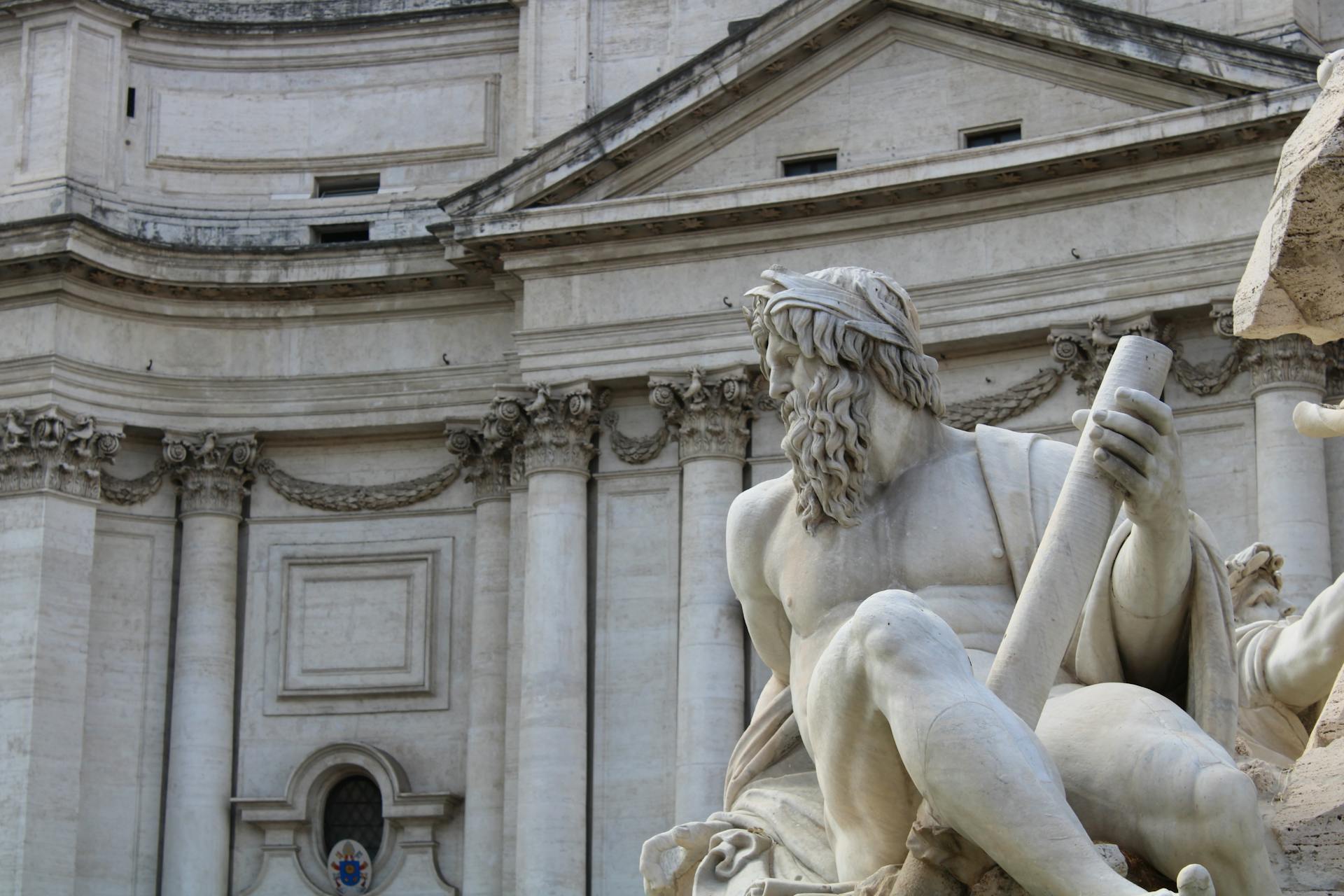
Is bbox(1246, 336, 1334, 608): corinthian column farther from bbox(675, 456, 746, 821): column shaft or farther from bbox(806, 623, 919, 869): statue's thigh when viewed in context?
bbox(806, 623, 919, 869): statue's thigh

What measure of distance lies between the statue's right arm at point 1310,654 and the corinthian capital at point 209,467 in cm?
2205

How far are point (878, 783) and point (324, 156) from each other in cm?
2623

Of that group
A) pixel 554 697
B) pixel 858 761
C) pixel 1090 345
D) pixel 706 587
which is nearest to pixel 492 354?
pixel 706 587

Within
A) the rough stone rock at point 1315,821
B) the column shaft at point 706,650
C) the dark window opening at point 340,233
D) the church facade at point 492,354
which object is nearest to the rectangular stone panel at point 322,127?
the church facade at point 492,354

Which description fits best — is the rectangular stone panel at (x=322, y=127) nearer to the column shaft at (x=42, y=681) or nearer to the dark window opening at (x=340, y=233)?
the dark window opening at (x=340, y=233)

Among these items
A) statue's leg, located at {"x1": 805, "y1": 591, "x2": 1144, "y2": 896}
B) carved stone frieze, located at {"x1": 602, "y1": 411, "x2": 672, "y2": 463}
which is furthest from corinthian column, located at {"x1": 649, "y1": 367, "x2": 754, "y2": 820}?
statue's leg, located at {"x1": 805, "y1": 591, "x2": 1144, "y2": 896}

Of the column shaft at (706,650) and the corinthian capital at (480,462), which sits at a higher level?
the corinthian capital at (480,462)

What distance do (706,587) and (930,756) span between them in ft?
68.8

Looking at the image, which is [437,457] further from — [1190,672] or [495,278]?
Answer: [1190,672]

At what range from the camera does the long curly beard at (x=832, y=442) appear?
6383 millimetres

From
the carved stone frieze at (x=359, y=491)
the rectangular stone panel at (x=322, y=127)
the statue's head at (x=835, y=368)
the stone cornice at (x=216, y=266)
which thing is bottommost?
the statue's head at (x=835, y=368)

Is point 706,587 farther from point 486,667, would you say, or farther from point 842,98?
point 842,98

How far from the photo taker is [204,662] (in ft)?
94.2

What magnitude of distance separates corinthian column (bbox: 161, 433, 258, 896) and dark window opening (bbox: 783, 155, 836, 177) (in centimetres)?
701
